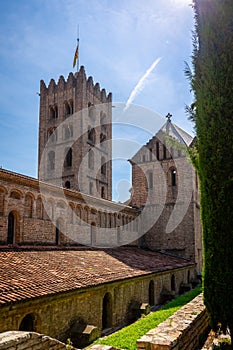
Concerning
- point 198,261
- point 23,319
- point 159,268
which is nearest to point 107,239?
point 159,268

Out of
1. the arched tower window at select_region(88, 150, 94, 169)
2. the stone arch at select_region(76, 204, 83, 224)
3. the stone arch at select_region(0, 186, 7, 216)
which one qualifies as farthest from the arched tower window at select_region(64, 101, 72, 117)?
the stone arch at select_region(0, 186, 7, 216)

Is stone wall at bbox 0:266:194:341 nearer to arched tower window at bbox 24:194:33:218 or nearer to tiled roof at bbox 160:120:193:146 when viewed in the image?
arched tower window at bbox 24:194:33:218

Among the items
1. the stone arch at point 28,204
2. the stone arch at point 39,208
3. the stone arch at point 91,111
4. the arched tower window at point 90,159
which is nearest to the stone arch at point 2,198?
the stone arch at point 28,204

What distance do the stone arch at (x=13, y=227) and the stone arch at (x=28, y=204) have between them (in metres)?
0.59

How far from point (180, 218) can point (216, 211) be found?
2031 cm

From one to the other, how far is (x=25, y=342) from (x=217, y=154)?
548 cm

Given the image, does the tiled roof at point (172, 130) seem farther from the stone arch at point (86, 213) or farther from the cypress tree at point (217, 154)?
the cypress tree at point (217, 154)

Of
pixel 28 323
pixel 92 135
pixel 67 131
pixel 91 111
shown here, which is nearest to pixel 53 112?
pixel 67 131

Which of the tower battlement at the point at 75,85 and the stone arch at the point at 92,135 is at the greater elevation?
the tower battlement at the point at 75,85

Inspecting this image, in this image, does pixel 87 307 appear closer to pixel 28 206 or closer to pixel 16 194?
pixel 28 206

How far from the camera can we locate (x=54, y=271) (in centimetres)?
1140

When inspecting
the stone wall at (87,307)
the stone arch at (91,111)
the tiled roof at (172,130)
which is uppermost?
the stone arch at (91,111)

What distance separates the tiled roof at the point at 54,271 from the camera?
889cm

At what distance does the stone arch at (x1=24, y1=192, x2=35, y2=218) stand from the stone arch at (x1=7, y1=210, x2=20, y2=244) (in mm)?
587
